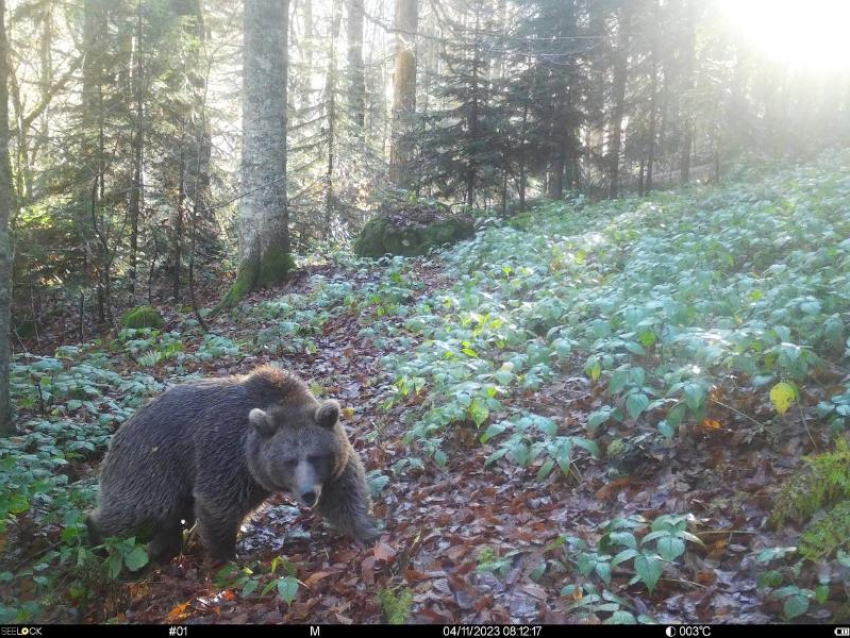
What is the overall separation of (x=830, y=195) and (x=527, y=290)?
5087 mm

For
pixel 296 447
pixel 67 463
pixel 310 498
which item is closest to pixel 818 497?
pixel 310 498

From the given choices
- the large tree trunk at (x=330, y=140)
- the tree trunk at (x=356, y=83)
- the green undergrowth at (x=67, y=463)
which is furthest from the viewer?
the tree trunk at (x=356, y=83)

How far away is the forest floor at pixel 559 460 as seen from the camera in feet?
13.6

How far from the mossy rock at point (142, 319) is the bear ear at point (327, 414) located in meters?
8.90

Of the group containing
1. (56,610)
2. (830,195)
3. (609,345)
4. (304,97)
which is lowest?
(56,610)

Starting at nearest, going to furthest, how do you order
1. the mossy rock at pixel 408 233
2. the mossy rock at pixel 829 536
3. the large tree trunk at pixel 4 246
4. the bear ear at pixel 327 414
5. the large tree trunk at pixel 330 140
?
the mossy rock at pixel 829 536
the bear ear at pixel 327 414
the large tree trunk at pixel 4 246
the mossy rock at pixel 408 233
the large tree trunk at pixel 330 140

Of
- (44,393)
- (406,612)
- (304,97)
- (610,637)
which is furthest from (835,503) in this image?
(304,97)

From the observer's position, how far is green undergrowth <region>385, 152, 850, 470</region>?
17.4 feet

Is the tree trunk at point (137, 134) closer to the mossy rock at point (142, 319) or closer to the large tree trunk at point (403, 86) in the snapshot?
the mossy rock at point (142, 319)

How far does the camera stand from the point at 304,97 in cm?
2472

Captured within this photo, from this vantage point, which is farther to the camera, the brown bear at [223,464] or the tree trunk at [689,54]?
the tree trunk at [689,54]

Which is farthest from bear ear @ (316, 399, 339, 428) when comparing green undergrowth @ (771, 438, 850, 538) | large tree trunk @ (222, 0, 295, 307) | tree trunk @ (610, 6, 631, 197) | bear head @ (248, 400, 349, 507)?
tree trunk @ (610, 6, 631, 197)

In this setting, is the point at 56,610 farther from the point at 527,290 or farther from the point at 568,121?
the point at 568,121

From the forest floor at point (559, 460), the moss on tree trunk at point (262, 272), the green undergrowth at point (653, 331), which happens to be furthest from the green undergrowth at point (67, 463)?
the green undergrowth at point (653, 331)
